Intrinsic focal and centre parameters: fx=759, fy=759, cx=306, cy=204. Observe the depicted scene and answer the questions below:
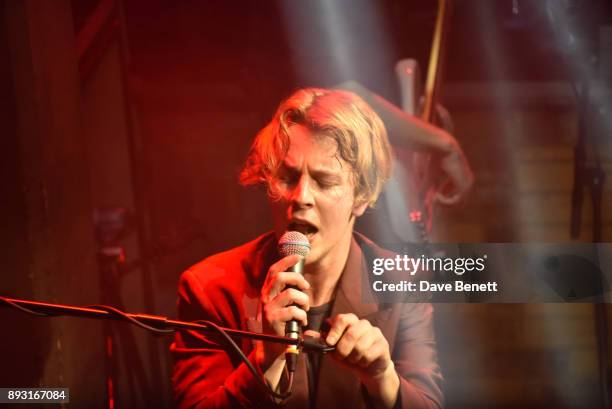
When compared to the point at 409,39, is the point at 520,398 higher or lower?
lower

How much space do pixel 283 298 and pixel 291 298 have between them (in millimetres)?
20

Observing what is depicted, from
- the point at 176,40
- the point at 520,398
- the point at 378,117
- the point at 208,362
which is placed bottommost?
the point at 520,398

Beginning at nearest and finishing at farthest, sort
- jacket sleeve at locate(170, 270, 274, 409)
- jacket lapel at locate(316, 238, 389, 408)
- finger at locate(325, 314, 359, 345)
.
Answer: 1. finger at locate(325, 314, 359, 345)
2. jacket sleeve at locate(170, 270, 274, 409)
3. jacket lapel at locate(316, 238, 389, 408)

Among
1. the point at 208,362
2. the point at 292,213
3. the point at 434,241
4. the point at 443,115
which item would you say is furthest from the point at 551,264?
the point at 208,362

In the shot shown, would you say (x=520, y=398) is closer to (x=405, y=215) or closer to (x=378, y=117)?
(x=405, y=215)

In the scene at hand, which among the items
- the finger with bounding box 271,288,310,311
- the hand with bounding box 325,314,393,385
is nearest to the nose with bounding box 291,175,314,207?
the hand with bounding box 325,314,393,385

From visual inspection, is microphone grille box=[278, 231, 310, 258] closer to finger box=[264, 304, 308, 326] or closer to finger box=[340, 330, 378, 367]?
finger box=[264, 304, 308, 326]

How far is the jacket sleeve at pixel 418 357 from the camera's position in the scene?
2.47 m

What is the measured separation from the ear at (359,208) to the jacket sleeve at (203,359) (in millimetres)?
505

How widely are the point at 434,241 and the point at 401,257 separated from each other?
15cm

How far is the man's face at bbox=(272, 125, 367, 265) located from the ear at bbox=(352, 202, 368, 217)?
2 centimetres

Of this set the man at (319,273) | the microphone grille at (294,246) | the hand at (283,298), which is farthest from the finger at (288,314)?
the man at (319,273)

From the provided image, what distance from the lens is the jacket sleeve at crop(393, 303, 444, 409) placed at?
8.10 feet

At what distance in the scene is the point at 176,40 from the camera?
2.71 meters
